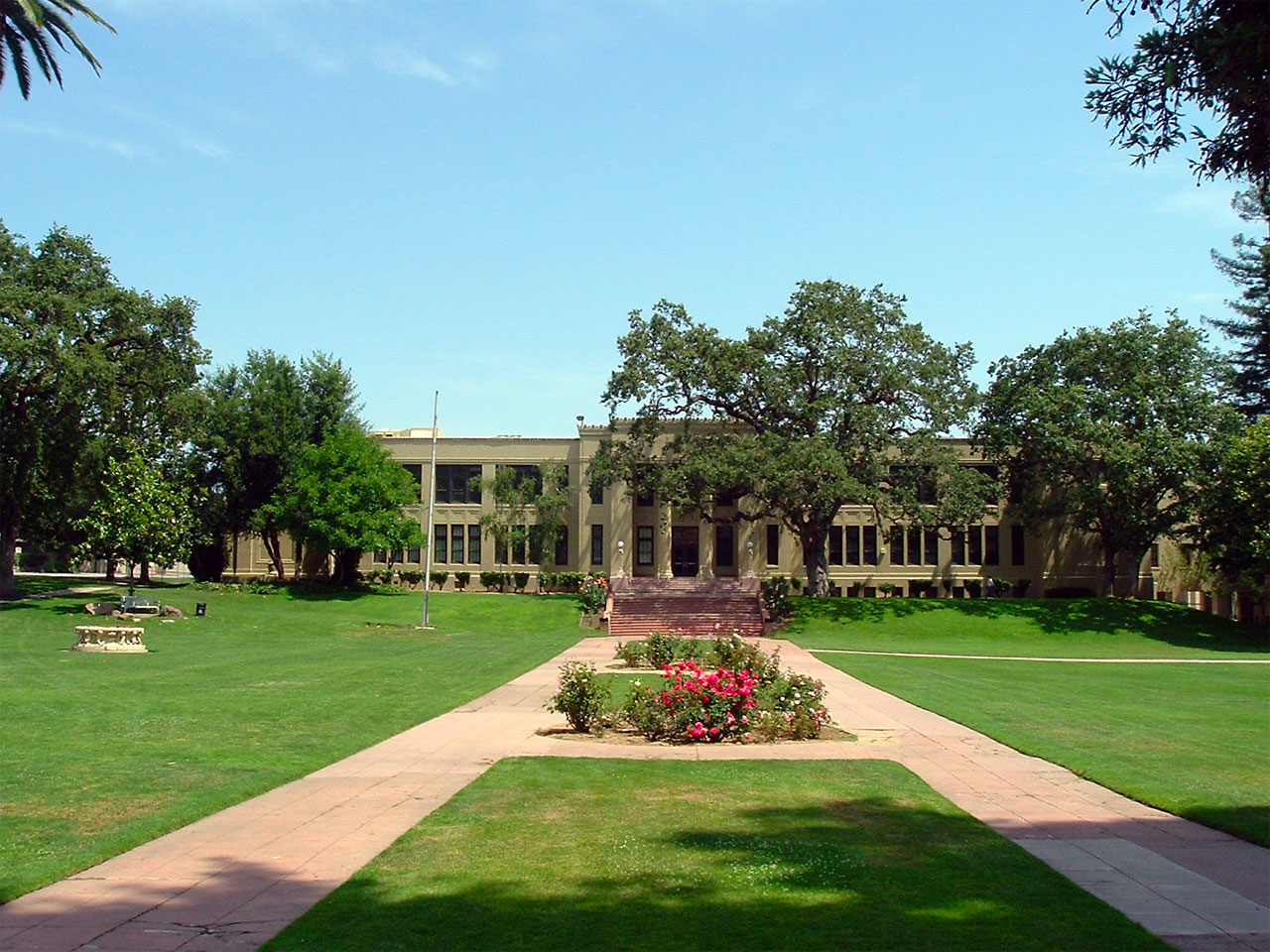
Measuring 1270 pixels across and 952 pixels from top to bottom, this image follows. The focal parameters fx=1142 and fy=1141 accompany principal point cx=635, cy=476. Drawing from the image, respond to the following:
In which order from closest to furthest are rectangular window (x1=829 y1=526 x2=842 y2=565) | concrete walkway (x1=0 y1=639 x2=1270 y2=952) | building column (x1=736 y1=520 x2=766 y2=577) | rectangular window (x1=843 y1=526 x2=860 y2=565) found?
concrete walkway (x1=0 y1=639 x2=1270 y2=952) → building column (x1=736 y1=520 x2=766 y2=577) → rectangular window (x1=843 y1=526 x2=860 y2=565) → rectangular window (x1=829 y1=526 x2=842 y2=565)

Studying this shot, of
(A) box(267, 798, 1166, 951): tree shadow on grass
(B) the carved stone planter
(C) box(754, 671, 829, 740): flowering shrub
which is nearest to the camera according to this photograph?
(A) box(267, 798, 1166, 951): tree shadow on grass

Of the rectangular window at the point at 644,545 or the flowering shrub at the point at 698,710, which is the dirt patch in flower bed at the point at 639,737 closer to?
the flowering shrub at the point at 698,710

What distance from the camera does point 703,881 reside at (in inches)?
291

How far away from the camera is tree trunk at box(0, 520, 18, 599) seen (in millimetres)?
50219

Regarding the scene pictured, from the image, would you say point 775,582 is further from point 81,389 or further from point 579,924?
point 579,924

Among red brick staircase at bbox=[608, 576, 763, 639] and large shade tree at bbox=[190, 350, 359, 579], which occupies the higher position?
large shade tree at bbox=[190, 350, 359, 579]

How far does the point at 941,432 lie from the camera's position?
53.3 m

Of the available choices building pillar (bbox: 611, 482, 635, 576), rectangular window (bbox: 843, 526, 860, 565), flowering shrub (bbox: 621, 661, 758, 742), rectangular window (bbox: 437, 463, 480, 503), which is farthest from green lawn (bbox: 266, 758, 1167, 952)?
rectangular window (bbox: 437, 463, 480, 503)

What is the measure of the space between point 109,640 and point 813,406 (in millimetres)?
32389

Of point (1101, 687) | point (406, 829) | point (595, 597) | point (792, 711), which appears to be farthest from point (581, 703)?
point (595, 597)

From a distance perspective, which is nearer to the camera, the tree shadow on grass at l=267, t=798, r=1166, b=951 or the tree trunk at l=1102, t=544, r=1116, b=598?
the tree shadow on grass at l=267, t=798, r=1166, b=951

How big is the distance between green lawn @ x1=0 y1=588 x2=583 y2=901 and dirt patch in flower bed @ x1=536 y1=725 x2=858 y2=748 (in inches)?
89.7

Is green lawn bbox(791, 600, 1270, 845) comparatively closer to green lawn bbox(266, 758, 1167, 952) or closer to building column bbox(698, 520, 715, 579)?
green lawn bbox(266, 758, 1167, 952)

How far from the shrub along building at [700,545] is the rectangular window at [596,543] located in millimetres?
60
